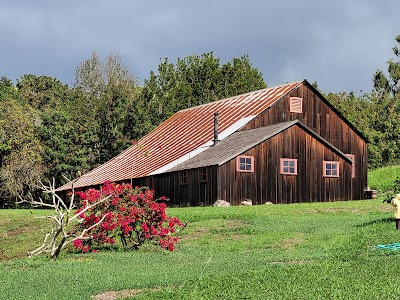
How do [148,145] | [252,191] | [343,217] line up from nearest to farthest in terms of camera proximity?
[343,217], [252,191], [148,145]

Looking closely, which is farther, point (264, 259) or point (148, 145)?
point (148, 145)

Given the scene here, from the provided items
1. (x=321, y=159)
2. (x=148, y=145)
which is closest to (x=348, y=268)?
(x=321, y=159)

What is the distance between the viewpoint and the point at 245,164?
43844mm

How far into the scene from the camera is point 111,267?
728 inches

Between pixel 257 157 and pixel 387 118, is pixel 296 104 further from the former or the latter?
pixel 387 118

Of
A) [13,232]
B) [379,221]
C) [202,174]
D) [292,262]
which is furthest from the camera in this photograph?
[202,174]

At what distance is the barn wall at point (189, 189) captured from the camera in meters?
43.1

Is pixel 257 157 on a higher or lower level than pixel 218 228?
higher

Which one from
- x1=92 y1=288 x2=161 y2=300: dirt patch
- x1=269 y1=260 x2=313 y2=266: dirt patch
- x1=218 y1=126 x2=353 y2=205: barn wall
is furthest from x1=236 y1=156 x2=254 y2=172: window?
x1=92 y1=288 x2=161 y2=300: dirt patch

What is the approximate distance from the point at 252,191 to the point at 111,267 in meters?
26.0

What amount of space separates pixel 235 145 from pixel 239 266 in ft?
89.4

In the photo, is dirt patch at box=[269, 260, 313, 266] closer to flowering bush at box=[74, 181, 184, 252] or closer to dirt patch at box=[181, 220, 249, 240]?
flowering bush at box=[74, 181, 184, 252]

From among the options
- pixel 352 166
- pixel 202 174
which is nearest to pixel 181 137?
pixel 202 174

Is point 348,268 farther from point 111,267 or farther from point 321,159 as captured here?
point 321,159
